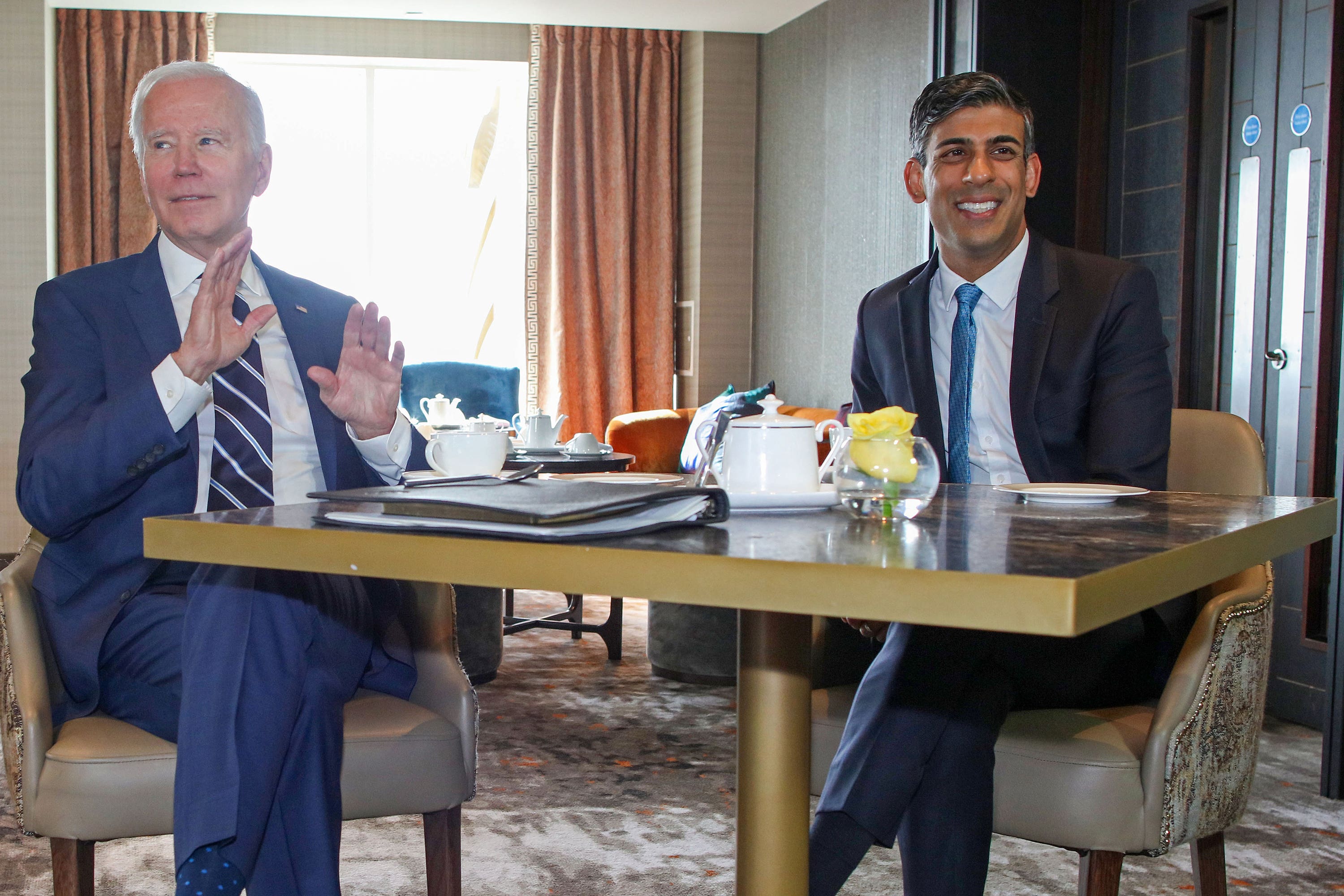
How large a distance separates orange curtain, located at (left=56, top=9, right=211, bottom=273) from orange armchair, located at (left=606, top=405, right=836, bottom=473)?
280cm

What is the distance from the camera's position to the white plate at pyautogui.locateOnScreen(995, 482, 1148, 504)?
3.86 ft

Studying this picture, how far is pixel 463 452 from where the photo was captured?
1.38 meters

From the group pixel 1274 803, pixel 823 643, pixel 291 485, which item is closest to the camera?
pixel 823 643

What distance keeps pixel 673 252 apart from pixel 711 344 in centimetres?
61

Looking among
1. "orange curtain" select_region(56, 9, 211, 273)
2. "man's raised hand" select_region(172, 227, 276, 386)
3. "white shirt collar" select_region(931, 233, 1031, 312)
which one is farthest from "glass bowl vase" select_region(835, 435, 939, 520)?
"orange curtain" select_region(56, 9, 211, 273)

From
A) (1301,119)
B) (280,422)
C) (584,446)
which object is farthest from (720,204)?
(280,422)

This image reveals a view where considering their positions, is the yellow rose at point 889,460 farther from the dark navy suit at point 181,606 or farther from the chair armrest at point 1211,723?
the dark navy suit at point 181,606

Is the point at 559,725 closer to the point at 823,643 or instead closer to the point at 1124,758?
the point at 823,643

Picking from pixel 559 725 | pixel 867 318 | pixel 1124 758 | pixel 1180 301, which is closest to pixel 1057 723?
pixel 1124 758

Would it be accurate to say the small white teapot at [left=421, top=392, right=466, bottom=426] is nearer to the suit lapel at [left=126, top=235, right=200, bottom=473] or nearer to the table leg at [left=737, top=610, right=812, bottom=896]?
the suit lapel at [left=126, top=235, right=200, bottom=473]

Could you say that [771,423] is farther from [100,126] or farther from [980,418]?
[100,126]

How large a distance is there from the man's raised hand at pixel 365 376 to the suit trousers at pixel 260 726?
0.26m

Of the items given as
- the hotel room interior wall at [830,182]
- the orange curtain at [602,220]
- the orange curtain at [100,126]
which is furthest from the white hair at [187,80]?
the orange curtain at [100,126]

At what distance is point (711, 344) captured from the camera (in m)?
6.54
